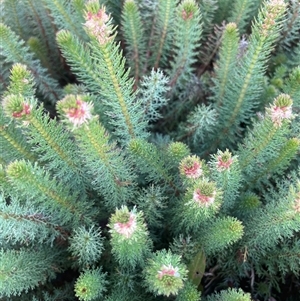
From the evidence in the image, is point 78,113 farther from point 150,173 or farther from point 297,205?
point 297,205

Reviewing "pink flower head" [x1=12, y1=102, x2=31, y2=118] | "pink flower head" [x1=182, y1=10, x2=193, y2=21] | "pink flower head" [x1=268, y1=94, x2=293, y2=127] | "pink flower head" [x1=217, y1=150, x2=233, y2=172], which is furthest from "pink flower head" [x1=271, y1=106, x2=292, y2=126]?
"pink flower head" [x1=12, y1=102, x2=31, y2=118]

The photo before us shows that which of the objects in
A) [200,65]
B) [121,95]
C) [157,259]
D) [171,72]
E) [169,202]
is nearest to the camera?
[157,259]

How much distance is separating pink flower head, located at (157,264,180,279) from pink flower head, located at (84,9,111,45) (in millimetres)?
481

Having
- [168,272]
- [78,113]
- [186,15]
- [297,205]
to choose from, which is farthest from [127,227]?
[186,15]

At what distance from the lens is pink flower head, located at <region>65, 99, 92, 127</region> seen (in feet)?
2.57

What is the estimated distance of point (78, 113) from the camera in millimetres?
789

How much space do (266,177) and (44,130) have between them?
22.8 inches

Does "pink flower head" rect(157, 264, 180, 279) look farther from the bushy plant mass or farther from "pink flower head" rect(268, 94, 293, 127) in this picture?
"pink flower head" rect(268, 94, 293, 127)

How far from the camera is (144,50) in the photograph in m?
1.38

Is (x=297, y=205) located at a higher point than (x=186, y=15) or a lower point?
lower

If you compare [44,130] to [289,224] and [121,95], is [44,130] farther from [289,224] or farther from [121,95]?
[289,224]

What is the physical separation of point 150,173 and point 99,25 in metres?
0.37

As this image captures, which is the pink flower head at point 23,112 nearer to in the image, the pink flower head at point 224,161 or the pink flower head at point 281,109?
the pink flower head at point 224,161

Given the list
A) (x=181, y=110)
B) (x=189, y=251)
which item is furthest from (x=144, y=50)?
(x=189, y=251)
